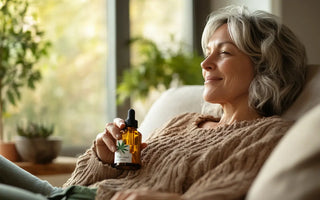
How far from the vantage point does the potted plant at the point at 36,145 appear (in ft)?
8.80

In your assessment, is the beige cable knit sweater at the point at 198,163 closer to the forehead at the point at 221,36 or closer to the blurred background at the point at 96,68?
the forehead at the point at 221,36

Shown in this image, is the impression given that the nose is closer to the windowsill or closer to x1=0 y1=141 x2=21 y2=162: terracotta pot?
the windowsill

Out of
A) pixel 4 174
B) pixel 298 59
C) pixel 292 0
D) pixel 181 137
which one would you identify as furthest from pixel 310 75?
pixel 292 0

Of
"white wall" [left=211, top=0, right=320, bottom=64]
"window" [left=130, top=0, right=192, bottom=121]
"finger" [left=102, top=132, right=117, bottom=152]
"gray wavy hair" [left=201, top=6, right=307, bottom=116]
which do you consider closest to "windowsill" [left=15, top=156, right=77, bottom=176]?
"window" [left=130, top=0, right=192, bottom=121]

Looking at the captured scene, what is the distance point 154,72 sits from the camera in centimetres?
347

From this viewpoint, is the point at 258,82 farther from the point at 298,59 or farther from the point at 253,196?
the point at 253,196

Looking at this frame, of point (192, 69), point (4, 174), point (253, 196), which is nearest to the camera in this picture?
point (253, 196)

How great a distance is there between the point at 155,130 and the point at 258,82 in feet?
1.45

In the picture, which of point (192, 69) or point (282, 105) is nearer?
point (282, 105)

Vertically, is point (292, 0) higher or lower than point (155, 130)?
higher

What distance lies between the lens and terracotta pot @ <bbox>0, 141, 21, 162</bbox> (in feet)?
8.89

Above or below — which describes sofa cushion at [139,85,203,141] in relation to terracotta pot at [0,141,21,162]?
above

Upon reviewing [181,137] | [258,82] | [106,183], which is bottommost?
[106,183]

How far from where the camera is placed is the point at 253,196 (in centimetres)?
99
